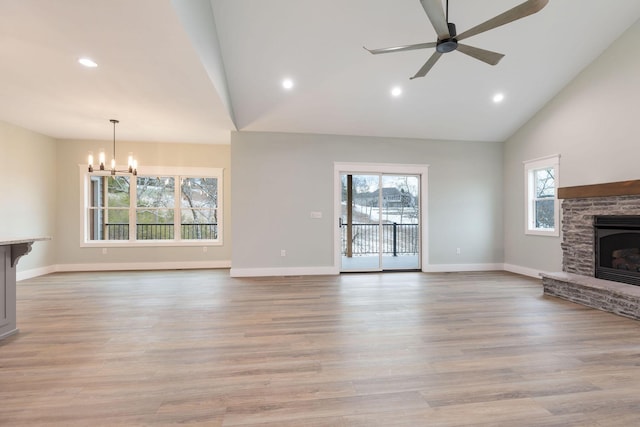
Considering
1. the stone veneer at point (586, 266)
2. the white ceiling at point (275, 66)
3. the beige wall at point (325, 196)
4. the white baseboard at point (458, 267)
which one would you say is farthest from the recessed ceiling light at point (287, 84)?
the stone veneer at point (586, 266)

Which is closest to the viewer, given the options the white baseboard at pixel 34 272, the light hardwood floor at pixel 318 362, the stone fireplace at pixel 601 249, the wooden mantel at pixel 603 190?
the light hardwood floor at pixel 318 362

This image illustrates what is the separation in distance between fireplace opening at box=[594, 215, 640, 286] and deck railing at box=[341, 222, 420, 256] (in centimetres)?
339

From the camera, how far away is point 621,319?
3154 mm

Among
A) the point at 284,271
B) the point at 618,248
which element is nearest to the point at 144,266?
the point at 284,271

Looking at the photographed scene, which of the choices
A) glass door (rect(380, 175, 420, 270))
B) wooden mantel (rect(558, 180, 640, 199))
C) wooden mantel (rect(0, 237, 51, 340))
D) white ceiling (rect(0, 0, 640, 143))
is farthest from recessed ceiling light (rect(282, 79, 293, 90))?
wooden mantel (rect(558, 180, 640, 199))

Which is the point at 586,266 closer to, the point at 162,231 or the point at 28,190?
the point at 162,231

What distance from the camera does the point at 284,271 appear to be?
5531 millimetres

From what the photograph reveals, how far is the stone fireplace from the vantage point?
11.3ft

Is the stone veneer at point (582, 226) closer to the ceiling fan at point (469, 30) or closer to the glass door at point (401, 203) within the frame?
the glass door at point (401, 203)

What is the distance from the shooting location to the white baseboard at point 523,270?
5355mm

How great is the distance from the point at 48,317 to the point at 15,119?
3.72m

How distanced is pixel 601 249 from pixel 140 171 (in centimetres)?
819

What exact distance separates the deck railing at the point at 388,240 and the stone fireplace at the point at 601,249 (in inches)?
120

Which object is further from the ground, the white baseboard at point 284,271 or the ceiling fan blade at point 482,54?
the ceiling fan blade at point 482,54
